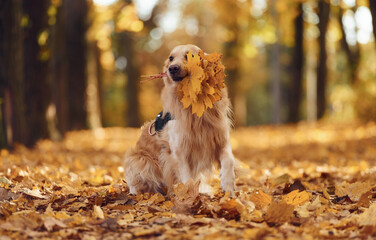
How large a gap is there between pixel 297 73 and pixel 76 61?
894 cm

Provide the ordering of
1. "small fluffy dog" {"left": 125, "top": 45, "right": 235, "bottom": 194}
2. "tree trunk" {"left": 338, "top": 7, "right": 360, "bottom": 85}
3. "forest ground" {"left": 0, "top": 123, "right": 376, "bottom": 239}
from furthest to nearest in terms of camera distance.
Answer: "tree trunk" {"left": 338, "top": 7, "right": 360, "bottom": 85}
"small fluffy dog" {"left": 125, "top": 45, "right": 235, "bottom": 194}
"forest ground" {"left": 0, "top": 123, "right": 376, "bottom": 239}

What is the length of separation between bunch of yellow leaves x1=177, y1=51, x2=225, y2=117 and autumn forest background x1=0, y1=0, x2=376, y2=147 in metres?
3.34

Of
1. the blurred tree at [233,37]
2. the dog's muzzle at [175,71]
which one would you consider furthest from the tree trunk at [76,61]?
the dog's muzzle at [175,71]

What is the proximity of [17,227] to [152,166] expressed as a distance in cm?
181

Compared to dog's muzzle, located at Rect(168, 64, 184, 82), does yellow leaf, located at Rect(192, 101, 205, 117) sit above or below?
below

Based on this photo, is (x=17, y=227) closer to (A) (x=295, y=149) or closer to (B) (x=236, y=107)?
(A) (x=295, y=149)

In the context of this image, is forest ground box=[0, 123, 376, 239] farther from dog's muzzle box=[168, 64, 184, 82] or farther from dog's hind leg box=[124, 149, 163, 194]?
dog's muzzle box=[168, 64, 184, 82]

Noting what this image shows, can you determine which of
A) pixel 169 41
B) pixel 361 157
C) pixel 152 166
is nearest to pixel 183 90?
pixel 152 166

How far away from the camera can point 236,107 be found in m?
20.0

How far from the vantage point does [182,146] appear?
4148mm

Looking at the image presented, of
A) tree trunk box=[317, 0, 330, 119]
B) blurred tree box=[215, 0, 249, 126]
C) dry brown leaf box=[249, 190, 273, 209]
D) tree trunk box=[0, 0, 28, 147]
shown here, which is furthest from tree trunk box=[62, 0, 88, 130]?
dry brown leaf box=[249, 190, 273, 209]

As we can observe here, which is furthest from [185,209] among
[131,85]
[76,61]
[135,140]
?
[131,85]

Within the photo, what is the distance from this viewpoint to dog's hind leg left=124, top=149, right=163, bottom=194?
14.2 feet

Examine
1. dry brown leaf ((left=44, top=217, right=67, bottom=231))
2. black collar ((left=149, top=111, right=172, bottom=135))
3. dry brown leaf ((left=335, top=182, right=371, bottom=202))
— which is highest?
black collar ((left=149, top=111, right=172, bottom=135))
